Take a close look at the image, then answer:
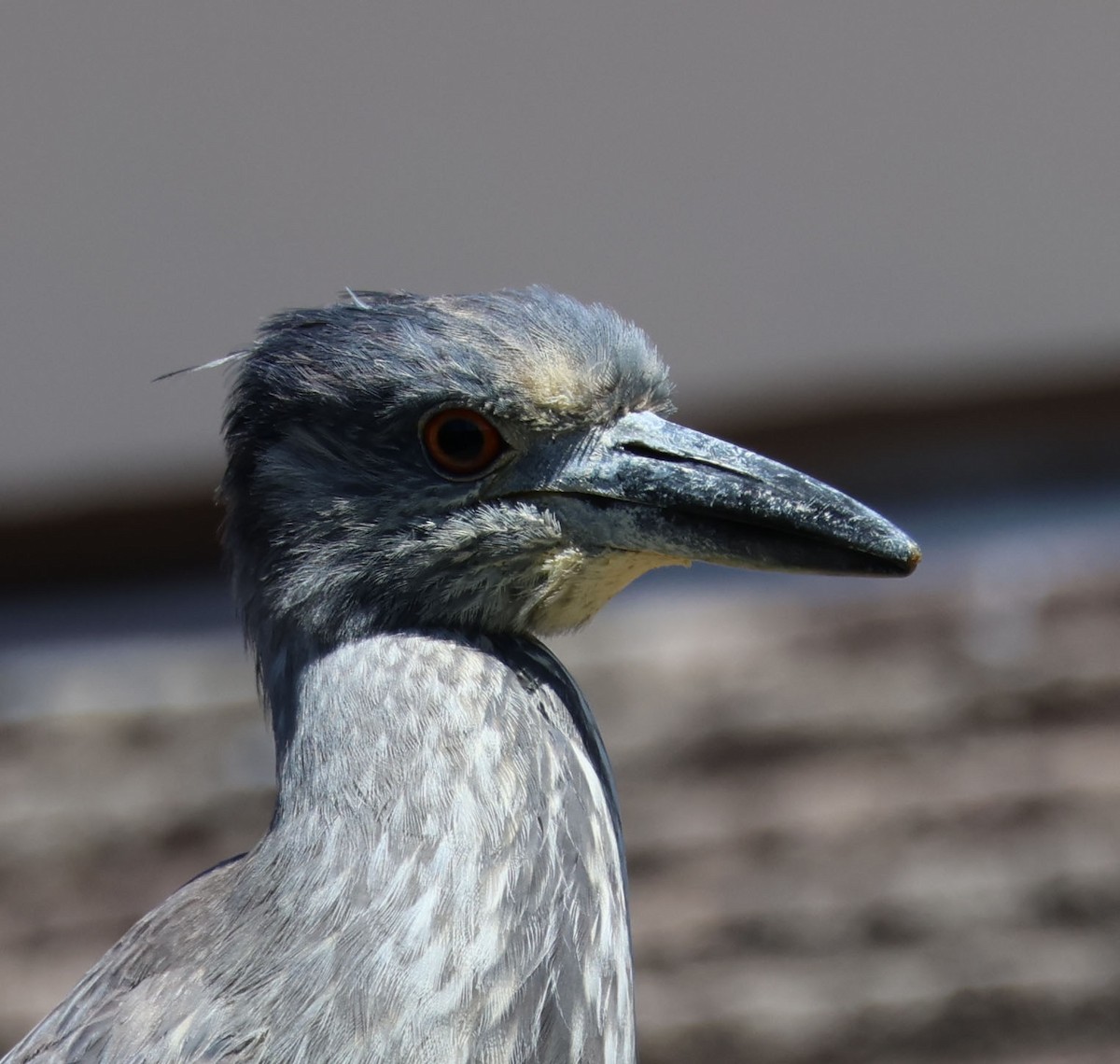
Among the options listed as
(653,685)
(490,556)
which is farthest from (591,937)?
(653,685)

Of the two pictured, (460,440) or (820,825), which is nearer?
(460,440)

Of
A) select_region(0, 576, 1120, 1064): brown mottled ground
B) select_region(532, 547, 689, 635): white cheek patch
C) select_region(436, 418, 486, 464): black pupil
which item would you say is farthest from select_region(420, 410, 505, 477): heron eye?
select_region(0, 576, 1120, 1064): brown mottled ground

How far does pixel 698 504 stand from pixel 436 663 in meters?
0.37

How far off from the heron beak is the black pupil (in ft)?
0.15

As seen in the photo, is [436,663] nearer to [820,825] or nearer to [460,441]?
[460,441]

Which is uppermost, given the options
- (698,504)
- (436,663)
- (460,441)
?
(460,441)

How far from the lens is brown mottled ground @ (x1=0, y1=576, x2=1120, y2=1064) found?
12.0ft

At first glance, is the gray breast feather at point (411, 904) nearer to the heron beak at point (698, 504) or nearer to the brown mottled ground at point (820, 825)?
the heron beak at point (698, 504)

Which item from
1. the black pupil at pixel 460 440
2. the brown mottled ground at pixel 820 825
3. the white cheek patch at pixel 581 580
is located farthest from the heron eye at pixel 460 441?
the brown mottled ground at pixel 820 825

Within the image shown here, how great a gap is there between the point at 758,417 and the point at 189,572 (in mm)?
1593

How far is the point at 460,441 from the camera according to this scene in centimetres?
169

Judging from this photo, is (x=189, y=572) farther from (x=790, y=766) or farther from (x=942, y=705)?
(x=942, y=705)

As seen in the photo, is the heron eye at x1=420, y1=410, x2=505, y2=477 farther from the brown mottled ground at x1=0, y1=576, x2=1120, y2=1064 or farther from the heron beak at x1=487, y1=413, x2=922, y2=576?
the brown mottled ground at x1=0, y1=576, x2=1120, y2=1064

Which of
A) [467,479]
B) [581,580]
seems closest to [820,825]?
[581,580]
